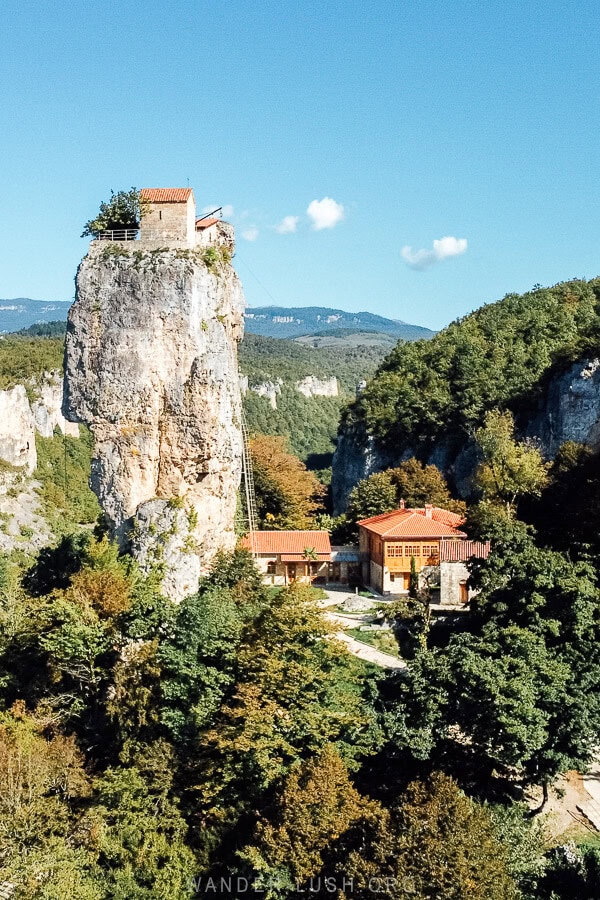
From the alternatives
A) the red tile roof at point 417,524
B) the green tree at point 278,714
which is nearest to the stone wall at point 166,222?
the green tree at point 278,714

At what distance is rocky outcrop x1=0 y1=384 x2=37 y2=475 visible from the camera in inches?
3014

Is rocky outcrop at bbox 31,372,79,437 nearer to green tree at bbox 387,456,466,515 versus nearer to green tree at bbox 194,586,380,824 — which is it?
green tree at bbox 387,456,466,515

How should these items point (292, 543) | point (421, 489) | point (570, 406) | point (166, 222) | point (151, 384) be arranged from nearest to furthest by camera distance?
point (151, 384)
point (166, 222)
point (292, 543)
point (421, 489)
point (570, 406)

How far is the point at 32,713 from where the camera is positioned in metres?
20.5

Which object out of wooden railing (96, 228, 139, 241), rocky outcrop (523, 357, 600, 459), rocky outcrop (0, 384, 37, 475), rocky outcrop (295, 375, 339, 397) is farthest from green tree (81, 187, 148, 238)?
rocky outcrop (295, 375, 339, 397)

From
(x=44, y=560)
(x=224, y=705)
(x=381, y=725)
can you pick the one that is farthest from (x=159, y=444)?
(x=44, y=560)

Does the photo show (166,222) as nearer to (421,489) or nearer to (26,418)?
(421,489)

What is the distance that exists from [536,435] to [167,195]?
31455 mm

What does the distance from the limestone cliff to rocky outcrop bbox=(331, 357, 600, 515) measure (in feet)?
74.6

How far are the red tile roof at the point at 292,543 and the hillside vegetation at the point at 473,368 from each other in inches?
807

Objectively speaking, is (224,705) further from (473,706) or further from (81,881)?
(473,706)

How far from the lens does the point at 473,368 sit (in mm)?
55156

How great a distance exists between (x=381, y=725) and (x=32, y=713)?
884 centimetres

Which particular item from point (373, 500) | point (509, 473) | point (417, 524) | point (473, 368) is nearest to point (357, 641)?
point (417, 524)
